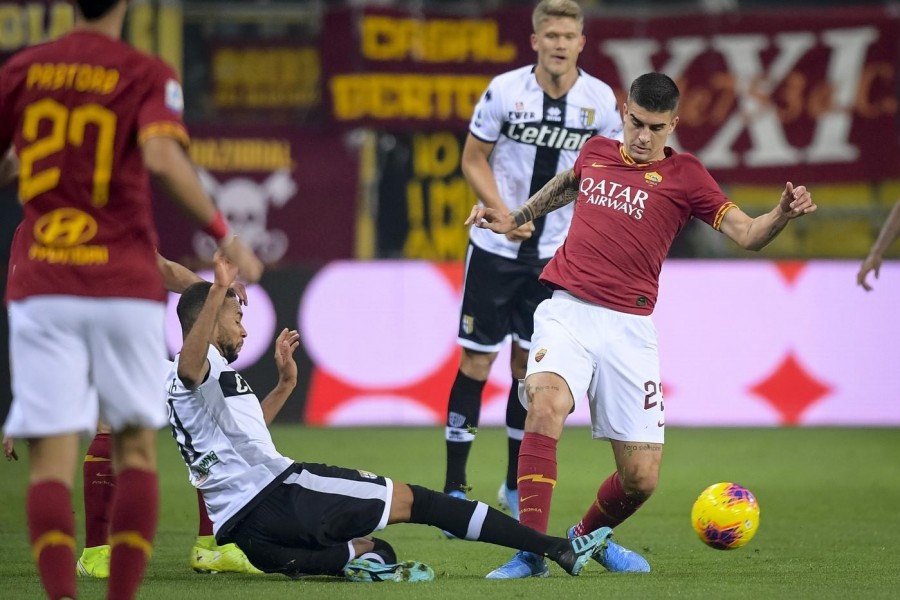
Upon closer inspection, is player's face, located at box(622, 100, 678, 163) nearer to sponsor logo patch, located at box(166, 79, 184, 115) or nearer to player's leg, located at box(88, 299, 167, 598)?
sponsor logo patch, located at box(166, 79, 184, 115)

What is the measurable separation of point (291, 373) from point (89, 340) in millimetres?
1738

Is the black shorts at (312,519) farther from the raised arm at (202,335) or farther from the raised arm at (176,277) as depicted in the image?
the raised arm at (176,277)

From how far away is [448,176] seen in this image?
520 inches

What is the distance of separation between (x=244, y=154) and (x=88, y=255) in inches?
382

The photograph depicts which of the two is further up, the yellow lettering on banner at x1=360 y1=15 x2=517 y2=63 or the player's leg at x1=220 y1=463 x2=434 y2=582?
the yellow lettering on banner at x1=360 y1=15 x2=517 y2=63

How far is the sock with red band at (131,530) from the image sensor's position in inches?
158

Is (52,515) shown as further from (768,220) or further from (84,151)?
(768,220)

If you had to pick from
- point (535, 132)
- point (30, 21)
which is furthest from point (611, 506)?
point (30, 21)

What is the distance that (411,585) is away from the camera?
5133mm

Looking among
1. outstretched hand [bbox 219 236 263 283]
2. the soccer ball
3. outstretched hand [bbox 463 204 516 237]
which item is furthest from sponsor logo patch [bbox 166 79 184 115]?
the soccer ball

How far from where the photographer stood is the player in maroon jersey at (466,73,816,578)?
544cm

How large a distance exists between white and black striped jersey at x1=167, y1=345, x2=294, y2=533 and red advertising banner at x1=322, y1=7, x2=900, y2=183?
25.2 feet

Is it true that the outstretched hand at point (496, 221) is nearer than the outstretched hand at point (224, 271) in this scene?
No

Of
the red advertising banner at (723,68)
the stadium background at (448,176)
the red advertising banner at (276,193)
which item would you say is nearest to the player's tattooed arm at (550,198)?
the stadium background at (448,176)
